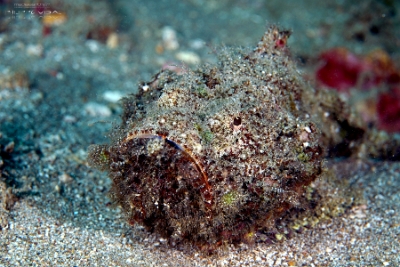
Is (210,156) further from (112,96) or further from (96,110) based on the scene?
(112,96)

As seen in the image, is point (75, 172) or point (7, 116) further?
point (7, 116)

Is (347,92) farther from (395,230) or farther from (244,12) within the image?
(395,230)

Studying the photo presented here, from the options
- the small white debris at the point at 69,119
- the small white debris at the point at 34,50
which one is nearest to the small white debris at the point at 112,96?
the small white debris at the point at 69,119

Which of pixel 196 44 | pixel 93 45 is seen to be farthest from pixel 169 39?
pixel 93 45

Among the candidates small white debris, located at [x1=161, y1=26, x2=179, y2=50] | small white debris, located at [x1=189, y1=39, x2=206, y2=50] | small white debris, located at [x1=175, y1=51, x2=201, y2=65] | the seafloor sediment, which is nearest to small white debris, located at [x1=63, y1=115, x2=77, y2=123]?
the seafloor sediment

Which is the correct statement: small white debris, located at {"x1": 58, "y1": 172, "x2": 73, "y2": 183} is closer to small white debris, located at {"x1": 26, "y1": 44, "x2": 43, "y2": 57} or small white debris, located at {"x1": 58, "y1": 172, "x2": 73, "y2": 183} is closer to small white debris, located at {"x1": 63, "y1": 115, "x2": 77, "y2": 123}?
small white debris, located at {"x1": 63, "y1": 115, "x2": 77, "y2": 123}

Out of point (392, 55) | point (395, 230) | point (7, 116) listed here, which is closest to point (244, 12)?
point (392, 55)

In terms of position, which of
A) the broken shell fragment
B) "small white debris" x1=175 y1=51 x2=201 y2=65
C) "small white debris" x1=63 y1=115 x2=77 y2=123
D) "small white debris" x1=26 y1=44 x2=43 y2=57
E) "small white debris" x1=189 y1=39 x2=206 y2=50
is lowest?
the broken shell fragment

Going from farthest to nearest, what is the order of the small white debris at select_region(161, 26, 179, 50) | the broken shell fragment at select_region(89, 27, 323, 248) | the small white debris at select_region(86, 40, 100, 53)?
the small white debris at select_region(161, 26, 179, 50), the small white debris at select_region(86, 40, 100, 53), the broken shell fragment at select_region(89, 27, 323, 248)
